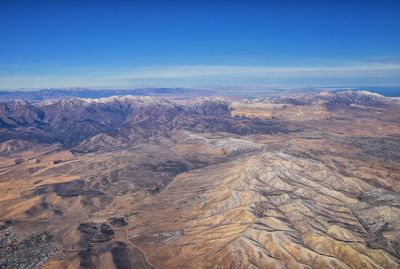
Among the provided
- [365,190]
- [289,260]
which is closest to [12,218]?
[289,260]

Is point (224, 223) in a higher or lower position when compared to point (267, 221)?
lower

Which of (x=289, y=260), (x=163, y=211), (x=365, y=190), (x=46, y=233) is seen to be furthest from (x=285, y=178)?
(x=46, y=233)

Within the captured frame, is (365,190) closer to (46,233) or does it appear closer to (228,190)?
(228,190)

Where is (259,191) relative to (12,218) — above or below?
above

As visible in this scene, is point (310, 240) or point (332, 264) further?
point (310, 240)

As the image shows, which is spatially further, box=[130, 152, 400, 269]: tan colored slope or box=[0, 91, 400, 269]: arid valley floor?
box=[0, 91, 400, 269]: arid valley floor

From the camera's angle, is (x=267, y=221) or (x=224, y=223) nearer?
(x=267, y=221)

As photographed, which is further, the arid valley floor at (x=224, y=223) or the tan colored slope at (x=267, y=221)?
the arid valley floor at (x=224, y=223)

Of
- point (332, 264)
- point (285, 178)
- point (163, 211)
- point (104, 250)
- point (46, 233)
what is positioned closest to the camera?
point (332, 264)

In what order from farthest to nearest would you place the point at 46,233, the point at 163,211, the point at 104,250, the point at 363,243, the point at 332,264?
the point at 163,211 < the point at 46,233 < the point at 104,250 < the point at 363,243 < the point at 332,264

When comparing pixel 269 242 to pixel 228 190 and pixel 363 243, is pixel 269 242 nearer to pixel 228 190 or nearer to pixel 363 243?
pixel 363 243
